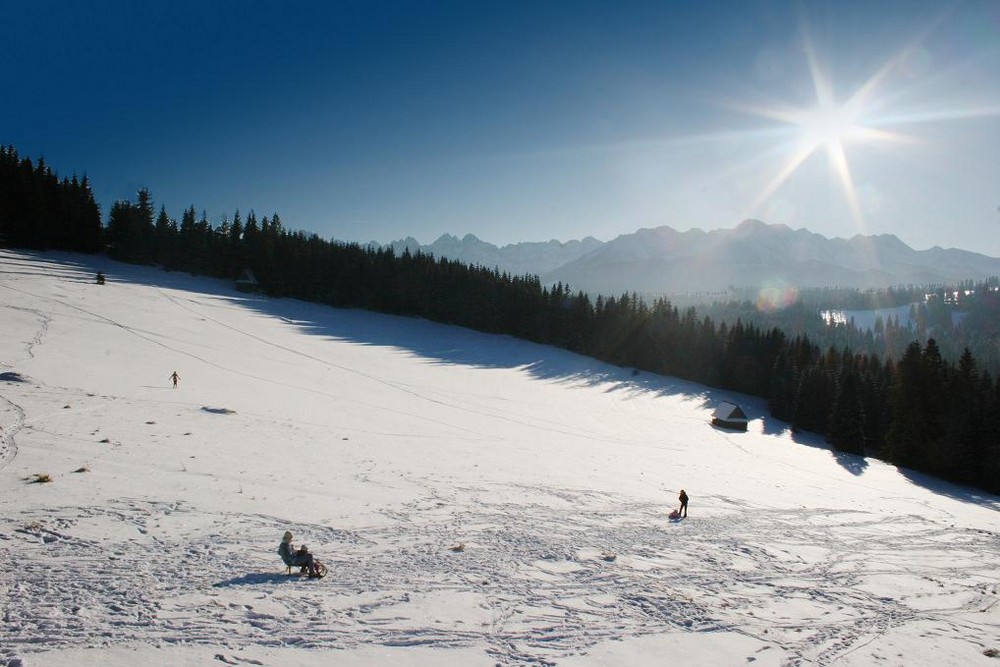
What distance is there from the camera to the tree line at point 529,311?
54.3 metres

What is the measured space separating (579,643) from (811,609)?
6946mm

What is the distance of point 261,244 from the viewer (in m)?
96.1

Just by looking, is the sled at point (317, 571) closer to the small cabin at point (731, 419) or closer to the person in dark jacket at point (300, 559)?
the person in dark jacket at point (300, 559)

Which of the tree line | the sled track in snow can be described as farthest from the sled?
the tree line

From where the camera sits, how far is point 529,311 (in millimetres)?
91688

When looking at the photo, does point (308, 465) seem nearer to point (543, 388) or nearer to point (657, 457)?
point (657, 457)

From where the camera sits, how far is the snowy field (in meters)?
9.30

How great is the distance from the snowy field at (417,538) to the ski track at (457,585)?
0.07 m

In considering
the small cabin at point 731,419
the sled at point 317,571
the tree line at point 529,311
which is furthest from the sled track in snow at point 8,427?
the tree line at point 529,311

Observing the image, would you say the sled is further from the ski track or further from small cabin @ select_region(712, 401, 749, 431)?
small cabin @ select_region(712, 401, 749, 431)

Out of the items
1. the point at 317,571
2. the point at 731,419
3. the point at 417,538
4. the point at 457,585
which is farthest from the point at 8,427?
the point at 731,419

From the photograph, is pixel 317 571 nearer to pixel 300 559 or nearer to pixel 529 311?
pixel 300 559

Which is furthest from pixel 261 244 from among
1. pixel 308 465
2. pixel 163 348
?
pixel 308 465

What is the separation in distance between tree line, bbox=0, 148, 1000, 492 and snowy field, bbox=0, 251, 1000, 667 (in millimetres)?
17505
